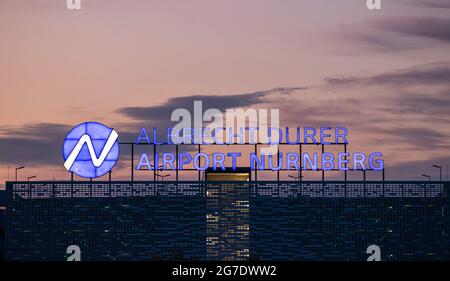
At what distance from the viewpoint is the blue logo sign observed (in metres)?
107

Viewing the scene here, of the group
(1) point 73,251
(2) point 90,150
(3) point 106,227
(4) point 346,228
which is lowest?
(1) point 73,251

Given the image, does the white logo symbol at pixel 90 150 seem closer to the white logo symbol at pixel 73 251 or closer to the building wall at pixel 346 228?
the white logo symbol at pixel 73 251

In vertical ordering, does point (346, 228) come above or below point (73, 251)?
above

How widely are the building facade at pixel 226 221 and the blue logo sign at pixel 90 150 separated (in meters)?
5.51

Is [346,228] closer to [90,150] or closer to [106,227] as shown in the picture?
[106,227]

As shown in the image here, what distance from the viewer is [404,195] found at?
11412 centimetres

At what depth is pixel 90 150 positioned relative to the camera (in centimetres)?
10806

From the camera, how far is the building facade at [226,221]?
367ft

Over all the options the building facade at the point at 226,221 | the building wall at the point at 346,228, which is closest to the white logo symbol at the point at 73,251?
the building facade at the point at 226,221

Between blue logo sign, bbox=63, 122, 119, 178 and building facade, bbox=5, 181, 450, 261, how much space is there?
18.1 feet

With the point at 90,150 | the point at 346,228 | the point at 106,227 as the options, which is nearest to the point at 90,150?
the point at 90,150

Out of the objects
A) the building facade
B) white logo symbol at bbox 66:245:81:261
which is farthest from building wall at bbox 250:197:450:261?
white logo symbol at bbox 66:245:81:261

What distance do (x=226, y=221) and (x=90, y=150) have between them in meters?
16.5
